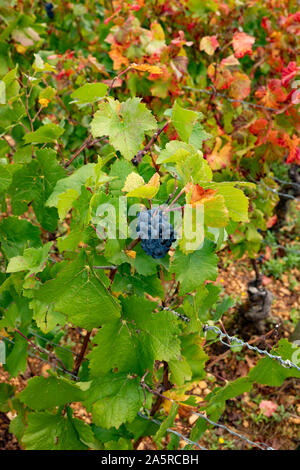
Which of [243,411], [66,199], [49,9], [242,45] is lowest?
[243,411]

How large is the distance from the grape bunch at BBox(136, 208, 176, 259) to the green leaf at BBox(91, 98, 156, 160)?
238 millimetres

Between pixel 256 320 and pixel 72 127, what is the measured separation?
175 cm

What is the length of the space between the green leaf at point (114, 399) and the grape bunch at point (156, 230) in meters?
0.48

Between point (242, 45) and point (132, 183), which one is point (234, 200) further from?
point (242, 45)

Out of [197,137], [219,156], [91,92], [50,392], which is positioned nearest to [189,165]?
[197,137]

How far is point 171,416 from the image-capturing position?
48.1 inches

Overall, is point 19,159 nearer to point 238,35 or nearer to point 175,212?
point 175,212

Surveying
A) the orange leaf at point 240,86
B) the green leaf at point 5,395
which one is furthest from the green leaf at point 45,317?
the orange leaf at point 240,86

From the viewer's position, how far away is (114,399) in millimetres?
1145

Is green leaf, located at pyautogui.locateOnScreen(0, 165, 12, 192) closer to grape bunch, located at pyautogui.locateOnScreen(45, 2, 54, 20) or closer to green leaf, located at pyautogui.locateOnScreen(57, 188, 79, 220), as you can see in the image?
green leaf, located at pyautogui.locateOnScreen(57, 188, 79, 220)

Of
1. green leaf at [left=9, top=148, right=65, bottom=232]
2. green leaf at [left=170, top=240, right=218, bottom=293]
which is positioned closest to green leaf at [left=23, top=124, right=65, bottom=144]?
green leaf at [left=9, top=148, right=65, bottom=232]

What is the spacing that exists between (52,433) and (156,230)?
2.98 ft
